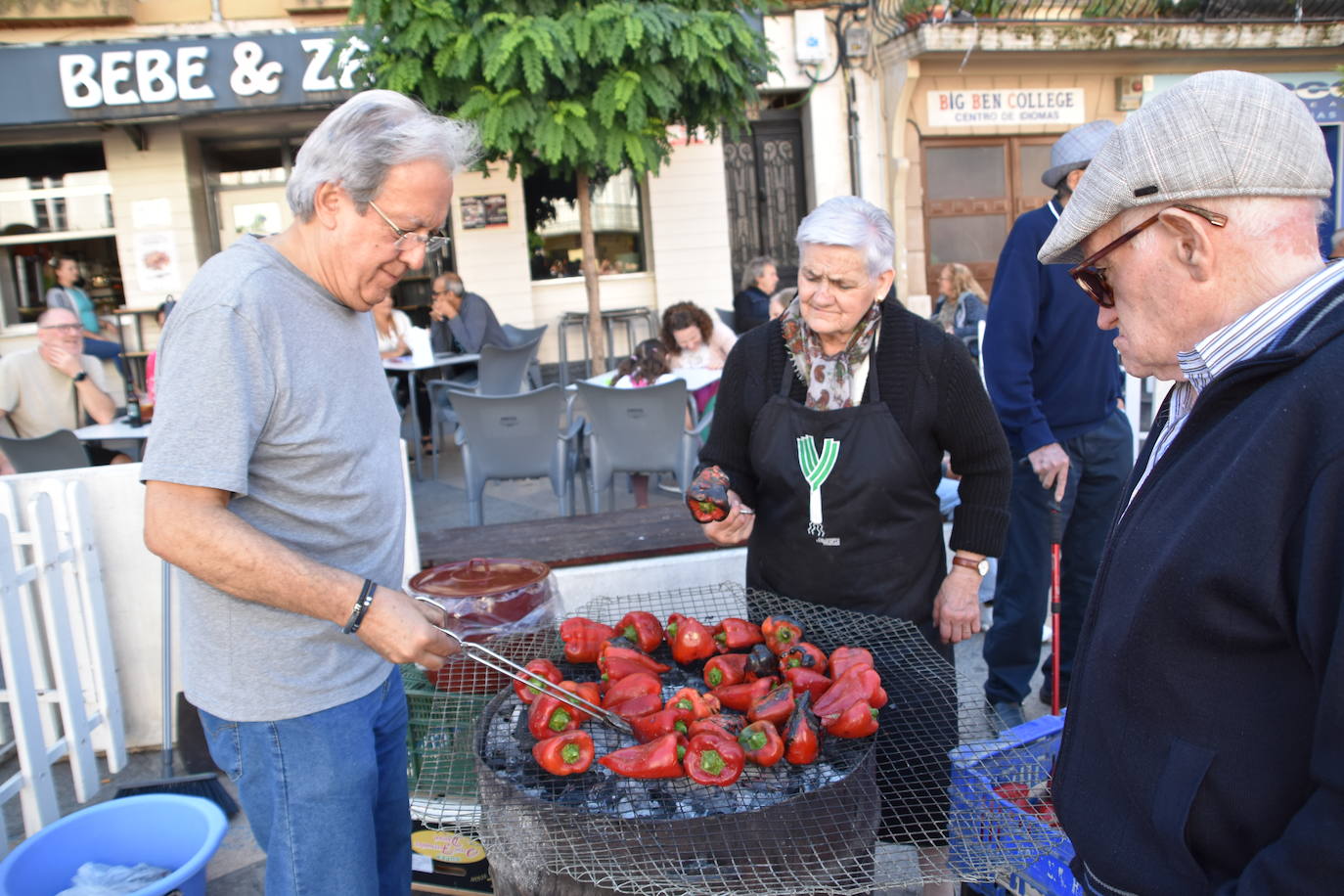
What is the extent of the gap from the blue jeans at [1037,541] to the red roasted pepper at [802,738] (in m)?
2.02

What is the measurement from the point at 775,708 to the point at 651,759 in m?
0.30

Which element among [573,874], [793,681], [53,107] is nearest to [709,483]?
[793,681]

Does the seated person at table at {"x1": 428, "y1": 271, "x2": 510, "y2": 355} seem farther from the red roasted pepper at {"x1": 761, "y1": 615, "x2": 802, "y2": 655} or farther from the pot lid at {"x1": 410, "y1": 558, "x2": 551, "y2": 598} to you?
the red roasted pepper at {"x1": 761, "y1": 615, "x2": 802, "y2": 655}

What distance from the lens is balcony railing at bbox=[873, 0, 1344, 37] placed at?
11875mm

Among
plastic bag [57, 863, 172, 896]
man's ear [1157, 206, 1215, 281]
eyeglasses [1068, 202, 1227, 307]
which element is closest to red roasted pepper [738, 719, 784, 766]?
eyeglasses [1068, 202, 1227, 307]

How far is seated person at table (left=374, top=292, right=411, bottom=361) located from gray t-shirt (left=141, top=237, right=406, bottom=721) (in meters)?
6.75

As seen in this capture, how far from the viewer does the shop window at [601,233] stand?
40.3 ft

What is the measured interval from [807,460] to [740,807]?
1.02m

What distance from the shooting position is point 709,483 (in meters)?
2.53

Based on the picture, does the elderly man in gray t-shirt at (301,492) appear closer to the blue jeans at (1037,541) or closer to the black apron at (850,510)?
the black apron at (850,510)

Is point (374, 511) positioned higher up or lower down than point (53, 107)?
lower down

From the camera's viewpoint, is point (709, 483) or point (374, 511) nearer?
point (374, 511)

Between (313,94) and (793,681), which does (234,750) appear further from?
(313,94)

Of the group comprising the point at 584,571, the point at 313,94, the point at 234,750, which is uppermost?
the point at 313,94
